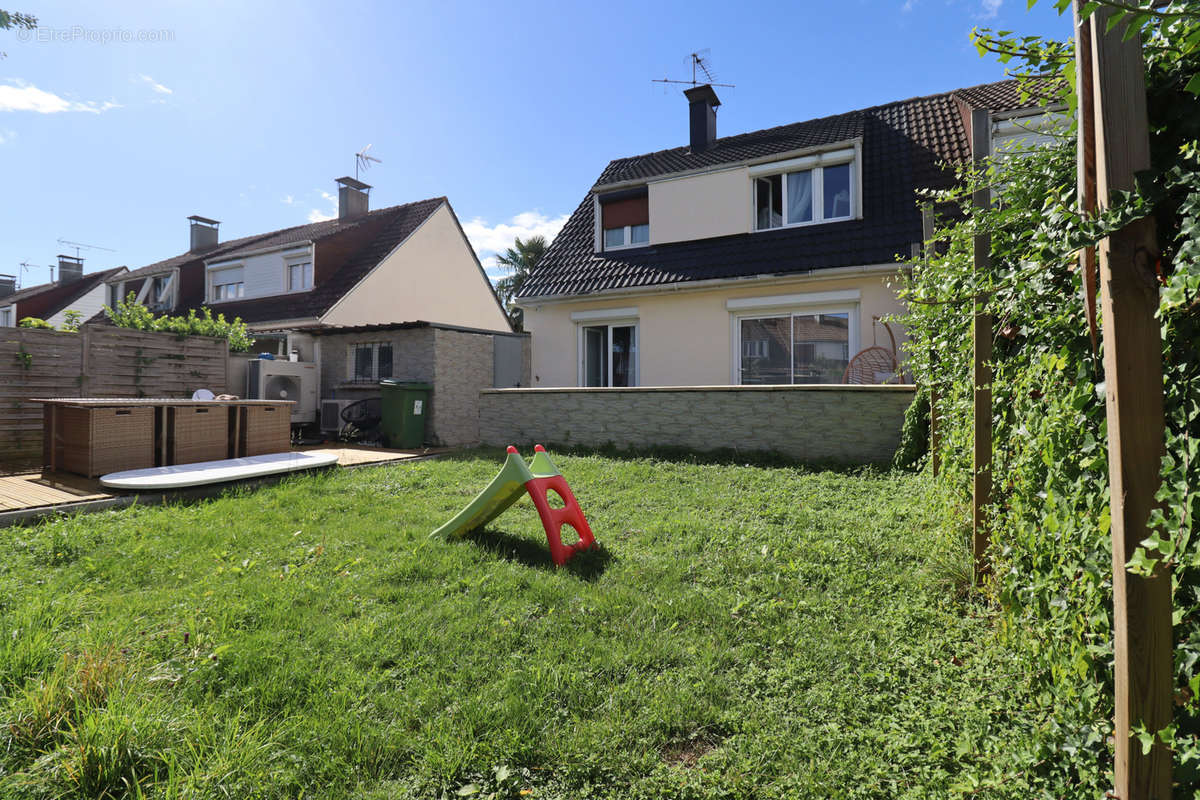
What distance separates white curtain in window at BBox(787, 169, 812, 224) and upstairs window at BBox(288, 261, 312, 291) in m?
14.4

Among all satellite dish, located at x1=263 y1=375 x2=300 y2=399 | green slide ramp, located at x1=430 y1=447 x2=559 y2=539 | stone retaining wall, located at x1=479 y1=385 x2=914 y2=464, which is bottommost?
green slide ramp, located at x1=430 y1=447 x2=559 y2=539

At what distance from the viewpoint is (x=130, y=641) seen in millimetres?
2699

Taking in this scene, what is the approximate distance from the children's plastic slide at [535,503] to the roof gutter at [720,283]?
7.02m

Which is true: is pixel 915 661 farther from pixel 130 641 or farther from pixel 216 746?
pixel 130 641

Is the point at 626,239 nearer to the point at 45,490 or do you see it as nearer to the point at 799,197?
the point at 799,197

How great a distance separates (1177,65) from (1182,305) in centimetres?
72

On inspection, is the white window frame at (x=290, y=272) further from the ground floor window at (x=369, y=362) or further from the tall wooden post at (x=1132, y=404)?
the tall wooden post at (x=1132, y=404)

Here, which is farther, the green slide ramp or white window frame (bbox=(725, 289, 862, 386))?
white window frame (bbox=(725, 289, 862, 386))

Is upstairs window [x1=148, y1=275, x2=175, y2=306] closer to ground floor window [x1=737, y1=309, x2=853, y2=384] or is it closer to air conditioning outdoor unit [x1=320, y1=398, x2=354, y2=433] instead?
air conditioning outdoor unit [x1=320, y1=398, x2=354, y2=433]

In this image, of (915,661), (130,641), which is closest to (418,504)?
(130,641)

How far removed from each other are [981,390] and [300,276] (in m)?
19.8

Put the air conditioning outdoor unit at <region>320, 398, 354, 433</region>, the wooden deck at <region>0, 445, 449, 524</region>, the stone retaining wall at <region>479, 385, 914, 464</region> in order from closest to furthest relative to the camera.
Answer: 1. the wooden deck at <region>0, 445, 449, 524</region>
2. the stone retaining wall at <region>479, 385, 914, 464</region>
3. the air conditioning outdoor unit at <region>320, 398, 354, 433</region>

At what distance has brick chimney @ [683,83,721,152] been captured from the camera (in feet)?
46.8

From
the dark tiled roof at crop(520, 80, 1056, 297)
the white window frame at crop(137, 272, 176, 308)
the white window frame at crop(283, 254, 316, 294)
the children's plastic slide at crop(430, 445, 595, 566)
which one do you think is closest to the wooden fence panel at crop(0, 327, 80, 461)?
the dark tiled roof at crop(520, 80, 1056, 297)
